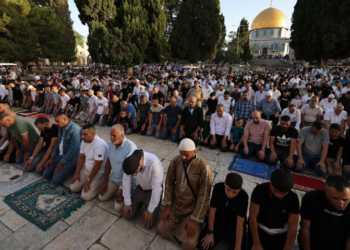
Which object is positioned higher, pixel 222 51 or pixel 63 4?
pixel 63 4

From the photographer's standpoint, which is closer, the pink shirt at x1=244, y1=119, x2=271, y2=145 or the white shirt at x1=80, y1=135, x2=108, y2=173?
the white shirt at x1=80, y1=135, x2=108, y2=173

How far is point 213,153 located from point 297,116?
2.89m

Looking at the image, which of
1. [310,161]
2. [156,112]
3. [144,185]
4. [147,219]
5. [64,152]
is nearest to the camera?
[147,219]

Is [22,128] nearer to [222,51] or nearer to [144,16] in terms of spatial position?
[144,16]

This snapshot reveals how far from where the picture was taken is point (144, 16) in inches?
715

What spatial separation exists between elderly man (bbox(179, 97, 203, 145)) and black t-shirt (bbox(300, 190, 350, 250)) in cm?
374

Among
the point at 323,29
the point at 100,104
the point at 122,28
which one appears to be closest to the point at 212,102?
the point at 100,104

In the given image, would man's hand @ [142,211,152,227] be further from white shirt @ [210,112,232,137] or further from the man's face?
white shirt @ [210,112,232,137]

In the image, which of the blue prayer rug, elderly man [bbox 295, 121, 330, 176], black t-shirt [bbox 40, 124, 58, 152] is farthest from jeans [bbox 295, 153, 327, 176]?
black t-shirt [bbox 40, 124, 58, 152]

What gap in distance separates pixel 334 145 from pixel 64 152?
589cm

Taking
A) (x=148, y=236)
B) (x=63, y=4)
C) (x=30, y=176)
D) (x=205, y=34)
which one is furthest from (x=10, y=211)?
(x=63, y=4)

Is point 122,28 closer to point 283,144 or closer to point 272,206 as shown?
point 283,144

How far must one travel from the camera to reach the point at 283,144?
184 inches

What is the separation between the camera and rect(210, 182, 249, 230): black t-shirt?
91.4 inches
